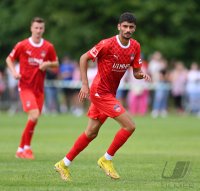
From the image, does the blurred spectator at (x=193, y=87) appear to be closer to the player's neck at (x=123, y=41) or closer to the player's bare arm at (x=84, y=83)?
the player's neck at (x=123, y=41)

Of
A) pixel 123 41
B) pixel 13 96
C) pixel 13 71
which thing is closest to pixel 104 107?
pixel 123 41

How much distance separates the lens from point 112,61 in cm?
1185

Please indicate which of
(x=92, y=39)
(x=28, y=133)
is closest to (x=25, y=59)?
(x=28, y=133)

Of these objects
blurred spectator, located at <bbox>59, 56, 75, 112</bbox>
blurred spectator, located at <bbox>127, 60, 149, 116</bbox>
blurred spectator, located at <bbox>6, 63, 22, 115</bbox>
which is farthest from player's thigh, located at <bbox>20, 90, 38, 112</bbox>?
blurred spectator, located at <bbox>6, 63, 22, 115</bbox>

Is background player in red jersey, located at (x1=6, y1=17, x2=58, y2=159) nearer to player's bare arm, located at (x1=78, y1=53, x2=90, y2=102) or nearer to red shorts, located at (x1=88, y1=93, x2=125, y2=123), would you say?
red shorts, located at (x1=88, y1=93, x2=125, y2=123)

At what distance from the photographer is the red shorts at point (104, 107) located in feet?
38.4

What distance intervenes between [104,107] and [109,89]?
1.05 feet

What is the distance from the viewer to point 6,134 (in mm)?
20844

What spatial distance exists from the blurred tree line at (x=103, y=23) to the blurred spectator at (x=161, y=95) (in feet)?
20.6

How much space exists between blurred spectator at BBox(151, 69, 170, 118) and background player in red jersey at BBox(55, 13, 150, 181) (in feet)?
63.4

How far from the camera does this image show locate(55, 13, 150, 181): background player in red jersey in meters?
11.6

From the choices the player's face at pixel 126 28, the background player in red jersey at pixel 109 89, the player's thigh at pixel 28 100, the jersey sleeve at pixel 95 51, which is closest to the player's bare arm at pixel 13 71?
the player's thigh at pixel 28 100

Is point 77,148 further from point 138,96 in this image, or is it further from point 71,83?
point 71,83

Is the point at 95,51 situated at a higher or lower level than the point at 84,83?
higher
